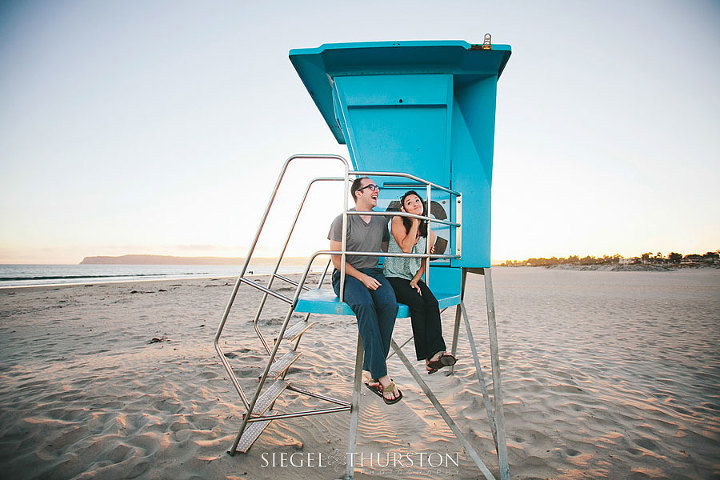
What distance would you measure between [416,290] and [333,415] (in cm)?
168

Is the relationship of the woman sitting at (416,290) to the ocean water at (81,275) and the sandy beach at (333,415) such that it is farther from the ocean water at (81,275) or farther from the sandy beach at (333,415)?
the ocean water at (81,275)

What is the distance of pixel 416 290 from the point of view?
8.03 feet

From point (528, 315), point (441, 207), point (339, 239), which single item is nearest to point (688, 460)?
point (441, 207)

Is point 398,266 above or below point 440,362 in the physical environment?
above

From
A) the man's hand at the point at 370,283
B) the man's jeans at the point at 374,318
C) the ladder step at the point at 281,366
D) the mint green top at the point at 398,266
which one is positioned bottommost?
the ladder step at the point at 281,366

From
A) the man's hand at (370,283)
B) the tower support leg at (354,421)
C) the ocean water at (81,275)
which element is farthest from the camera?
the ocean water at (81,275)

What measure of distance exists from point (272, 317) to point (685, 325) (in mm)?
9554

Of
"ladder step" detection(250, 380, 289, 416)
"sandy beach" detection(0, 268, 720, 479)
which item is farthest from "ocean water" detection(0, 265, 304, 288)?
"ladder step" detection(250, 380, 289, 416)

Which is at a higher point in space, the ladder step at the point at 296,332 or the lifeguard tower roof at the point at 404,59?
the lifeguard tower roof at the point at 404,59

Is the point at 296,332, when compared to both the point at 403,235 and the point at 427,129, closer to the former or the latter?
the point at 403,235

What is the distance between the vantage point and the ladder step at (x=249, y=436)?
8.02 feet

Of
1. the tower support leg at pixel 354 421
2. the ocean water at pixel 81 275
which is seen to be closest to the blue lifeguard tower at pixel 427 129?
the tower support leg at pixel 354 421

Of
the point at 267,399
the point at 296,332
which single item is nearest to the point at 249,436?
the point at 267,399

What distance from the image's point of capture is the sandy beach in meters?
2.39
